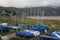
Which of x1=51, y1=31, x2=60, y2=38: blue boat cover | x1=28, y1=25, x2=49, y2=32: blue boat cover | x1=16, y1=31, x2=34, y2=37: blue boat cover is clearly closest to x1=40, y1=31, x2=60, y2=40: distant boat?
x1=51, y1=31, x2=60, y2=38: blue boat cover

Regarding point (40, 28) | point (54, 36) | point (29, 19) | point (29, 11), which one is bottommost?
point (54, 36)

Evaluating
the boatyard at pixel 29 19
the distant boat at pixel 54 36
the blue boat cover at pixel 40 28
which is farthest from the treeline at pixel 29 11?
the distant boat at pixel 54 36

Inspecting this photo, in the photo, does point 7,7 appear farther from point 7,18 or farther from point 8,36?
point 8,36

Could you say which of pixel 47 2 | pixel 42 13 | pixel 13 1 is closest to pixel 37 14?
pixel 42 13

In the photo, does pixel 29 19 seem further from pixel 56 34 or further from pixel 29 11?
pixel 56 34

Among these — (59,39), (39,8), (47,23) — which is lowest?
(59,39)

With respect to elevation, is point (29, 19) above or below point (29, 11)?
below

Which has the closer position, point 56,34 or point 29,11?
point 56,34

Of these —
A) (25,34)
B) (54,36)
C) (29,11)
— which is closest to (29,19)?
(29,11)
